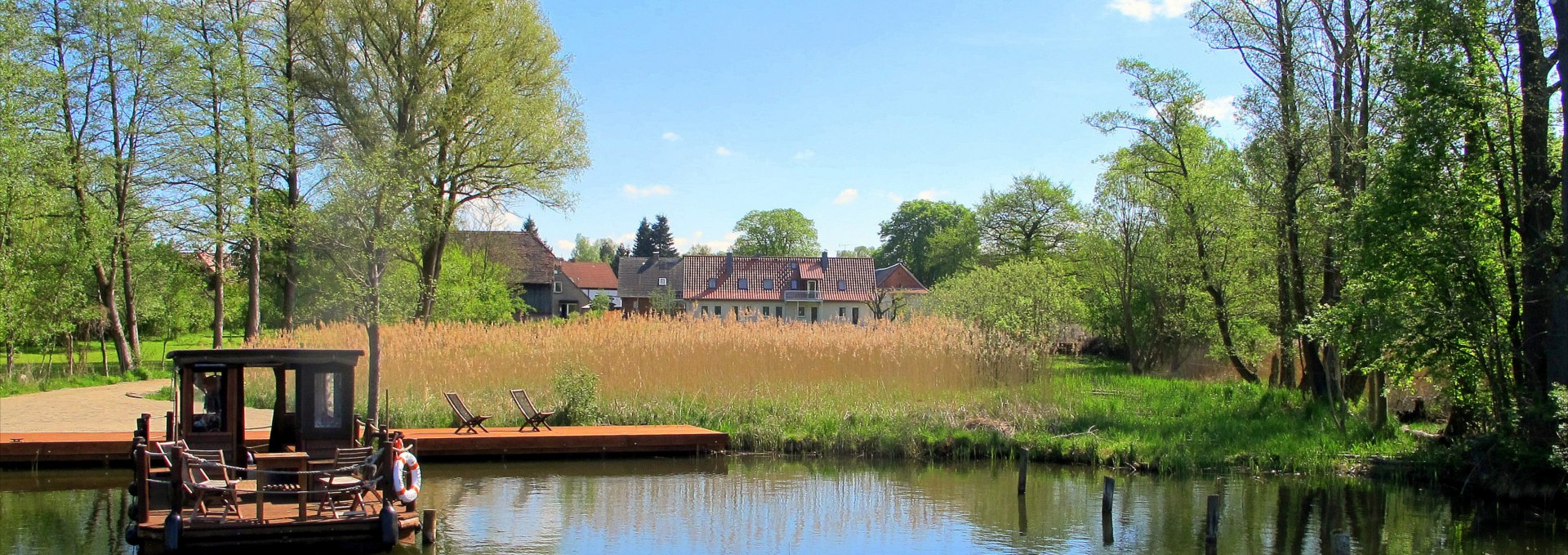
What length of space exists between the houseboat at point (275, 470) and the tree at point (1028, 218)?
5100 cm

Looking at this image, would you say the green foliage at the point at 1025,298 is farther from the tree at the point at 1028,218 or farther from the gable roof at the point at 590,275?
the gable roof at the point at 590,275

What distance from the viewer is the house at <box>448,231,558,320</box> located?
5378cm

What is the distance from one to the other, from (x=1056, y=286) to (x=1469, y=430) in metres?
22.7

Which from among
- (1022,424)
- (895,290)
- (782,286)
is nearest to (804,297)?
(782,286)

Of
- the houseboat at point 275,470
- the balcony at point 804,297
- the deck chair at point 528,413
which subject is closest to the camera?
the houseboat at point 275,470

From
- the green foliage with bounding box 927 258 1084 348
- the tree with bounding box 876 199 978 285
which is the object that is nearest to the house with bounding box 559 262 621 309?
the tree with bounding box 876 199 978 285

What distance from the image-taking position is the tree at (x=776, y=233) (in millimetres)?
87438

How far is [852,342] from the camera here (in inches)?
817

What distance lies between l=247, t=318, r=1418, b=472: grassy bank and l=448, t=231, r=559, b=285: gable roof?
21.4 metres

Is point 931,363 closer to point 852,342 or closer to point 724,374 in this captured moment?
point 852,342

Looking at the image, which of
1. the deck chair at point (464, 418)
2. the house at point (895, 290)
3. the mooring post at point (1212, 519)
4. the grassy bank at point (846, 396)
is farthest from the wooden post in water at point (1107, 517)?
the house at point (895, 290)

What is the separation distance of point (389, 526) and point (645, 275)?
58.7 m

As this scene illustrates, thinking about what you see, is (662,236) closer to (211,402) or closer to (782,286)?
(782,286)

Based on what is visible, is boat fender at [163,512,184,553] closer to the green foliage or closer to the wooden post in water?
the wooden post in water
